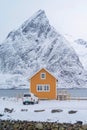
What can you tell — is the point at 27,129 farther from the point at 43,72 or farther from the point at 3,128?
the point at 43,72

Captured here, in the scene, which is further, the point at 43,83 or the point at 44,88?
the point at 43,83

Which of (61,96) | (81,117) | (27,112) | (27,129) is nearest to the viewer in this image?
(27,129)

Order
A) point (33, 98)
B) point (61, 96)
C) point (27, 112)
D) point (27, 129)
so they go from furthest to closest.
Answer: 1. point (61, 96)
2. point (33, 98)
3. point (27, 112)
4. point (27, 129)

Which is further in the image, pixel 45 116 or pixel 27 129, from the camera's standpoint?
pixel 45 116

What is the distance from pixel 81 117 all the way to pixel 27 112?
724cm

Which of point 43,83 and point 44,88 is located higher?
point 43,83

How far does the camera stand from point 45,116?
4988 cm

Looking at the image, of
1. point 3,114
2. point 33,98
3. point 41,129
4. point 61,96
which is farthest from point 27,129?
point 61,96

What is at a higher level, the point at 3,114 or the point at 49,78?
the point at 49,78

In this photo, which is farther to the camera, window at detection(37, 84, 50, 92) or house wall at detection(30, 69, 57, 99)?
window at detection(37, 84, 50, 92)

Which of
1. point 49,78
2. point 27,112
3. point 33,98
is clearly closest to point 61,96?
point 49,78

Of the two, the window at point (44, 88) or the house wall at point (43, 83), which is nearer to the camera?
the house wall at point (43, 83)

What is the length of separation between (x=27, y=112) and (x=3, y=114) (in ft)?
9.64

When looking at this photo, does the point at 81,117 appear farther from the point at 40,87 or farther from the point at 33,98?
the point at 40,87
